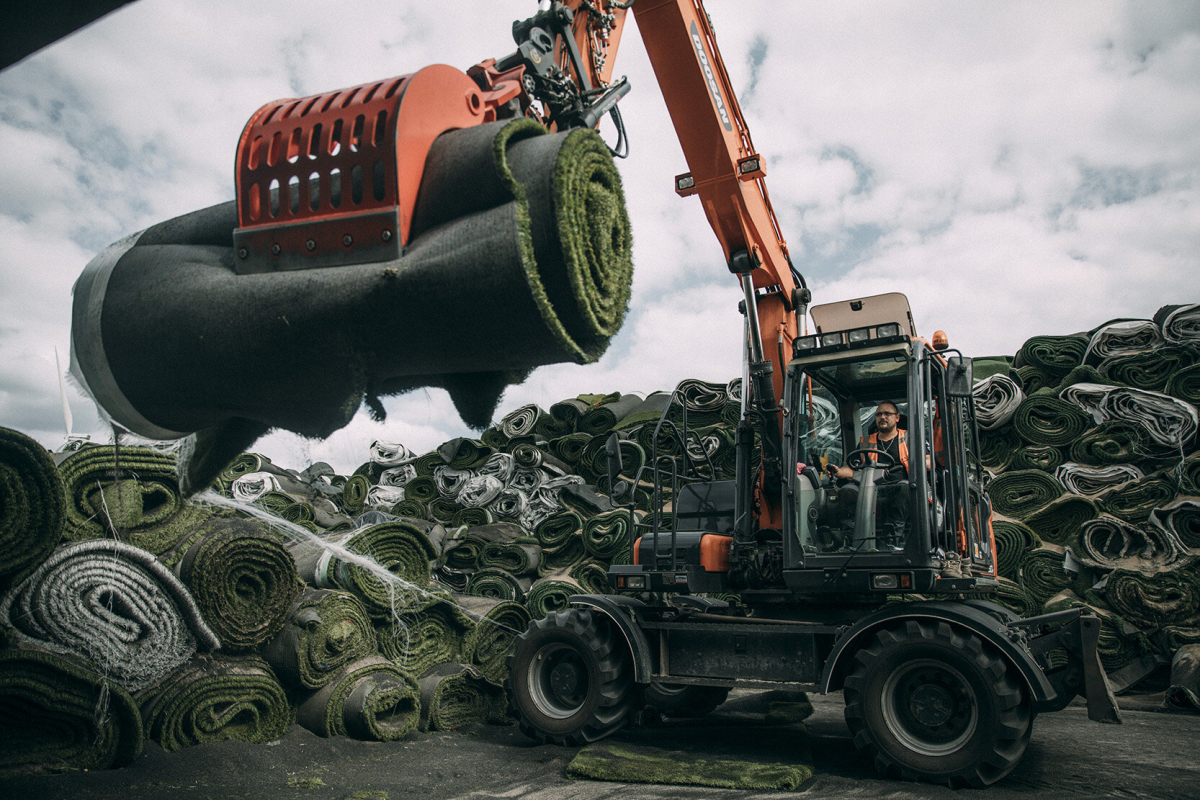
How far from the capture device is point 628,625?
17.6 feet

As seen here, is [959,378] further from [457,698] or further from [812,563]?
[457,698]

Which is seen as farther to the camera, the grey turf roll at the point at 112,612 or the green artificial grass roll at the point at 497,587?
the green artificial grass roll at the point at 497,587

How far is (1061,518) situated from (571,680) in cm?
546

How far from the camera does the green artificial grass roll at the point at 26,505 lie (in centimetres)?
297

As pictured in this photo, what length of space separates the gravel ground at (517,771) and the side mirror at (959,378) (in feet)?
6.90

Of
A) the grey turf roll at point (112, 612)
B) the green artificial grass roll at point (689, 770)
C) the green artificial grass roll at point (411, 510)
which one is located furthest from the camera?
the green artificial grass roll at point (411, 510)

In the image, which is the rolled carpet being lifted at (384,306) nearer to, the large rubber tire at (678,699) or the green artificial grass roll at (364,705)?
the green artificial grass roll at (364,705)

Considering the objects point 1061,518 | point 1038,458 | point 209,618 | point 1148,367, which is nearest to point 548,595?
point 209,618

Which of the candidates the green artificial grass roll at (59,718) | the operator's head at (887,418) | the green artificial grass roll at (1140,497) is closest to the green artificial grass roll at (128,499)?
the green artificial grass roll at (59,718)

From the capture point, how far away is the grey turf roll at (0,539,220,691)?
134 inches

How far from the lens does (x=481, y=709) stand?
5.97m

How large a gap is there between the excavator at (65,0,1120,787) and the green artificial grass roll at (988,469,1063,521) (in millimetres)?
2034

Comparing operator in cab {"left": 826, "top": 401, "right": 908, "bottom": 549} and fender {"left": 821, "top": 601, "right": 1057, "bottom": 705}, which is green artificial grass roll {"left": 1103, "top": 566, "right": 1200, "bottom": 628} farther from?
operator in cab {"left": 826, "top": 401, "right": 908, "bottom": 549}

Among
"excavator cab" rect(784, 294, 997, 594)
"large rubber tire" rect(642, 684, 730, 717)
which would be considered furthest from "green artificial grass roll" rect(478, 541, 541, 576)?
"excavator cab" rect(784, 294, 997, 594)
